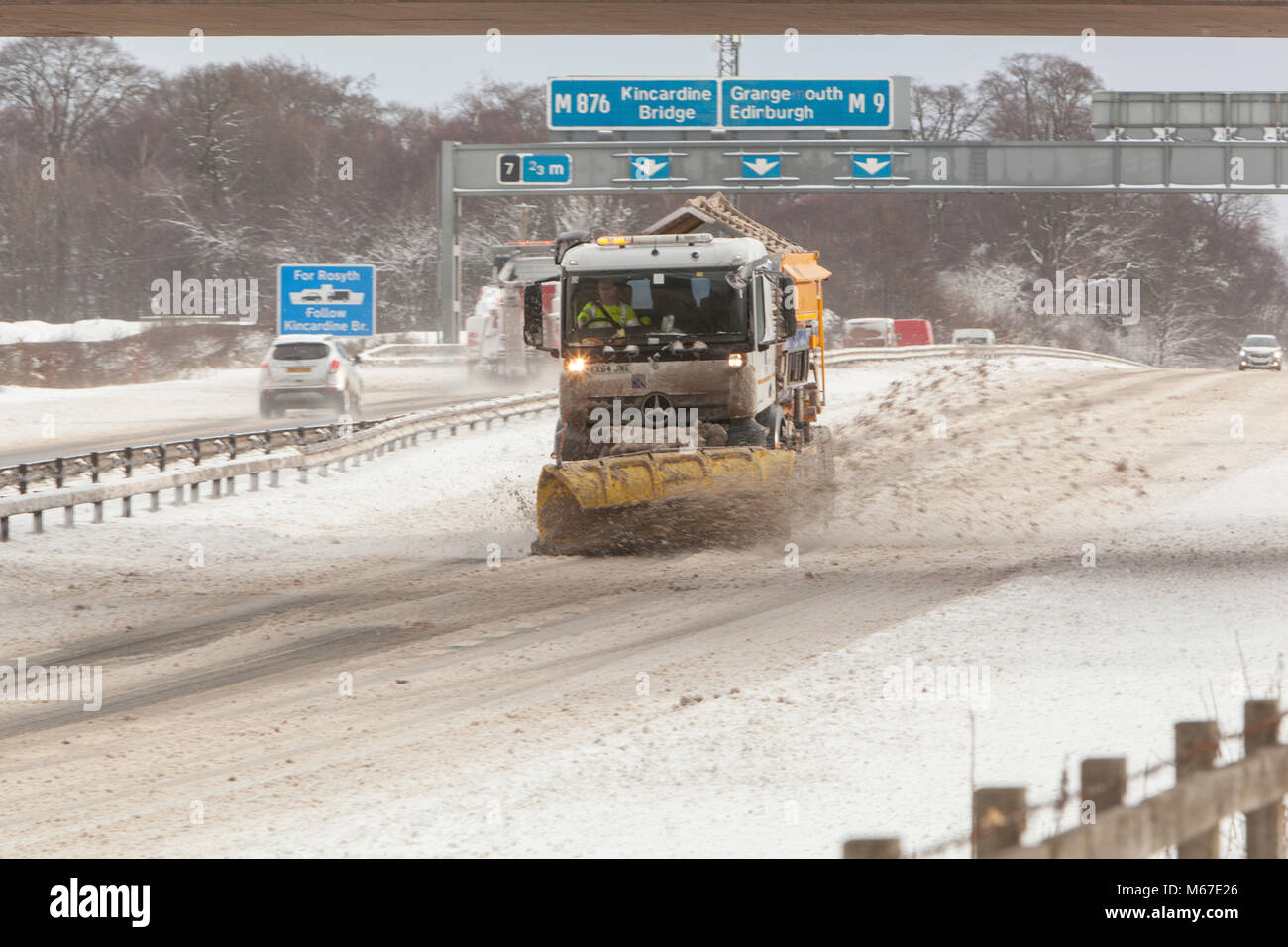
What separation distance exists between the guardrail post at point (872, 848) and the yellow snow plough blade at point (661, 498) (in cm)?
962

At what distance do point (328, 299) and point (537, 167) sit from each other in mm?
18010

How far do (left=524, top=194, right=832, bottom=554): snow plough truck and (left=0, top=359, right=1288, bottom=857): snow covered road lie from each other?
0.46 meters

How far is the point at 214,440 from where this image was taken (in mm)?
19359

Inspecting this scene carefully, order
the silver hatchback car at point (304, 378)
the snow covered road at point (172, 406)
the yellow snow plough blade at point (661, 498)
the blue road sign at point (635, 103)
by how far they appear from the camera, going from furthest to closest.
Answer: the blue road sign at point (635, 103) → the silver hatchback car at point (304, 378) → the snow covered road at point (172, 406) → the yellow snow plough blade at point (661, 498)

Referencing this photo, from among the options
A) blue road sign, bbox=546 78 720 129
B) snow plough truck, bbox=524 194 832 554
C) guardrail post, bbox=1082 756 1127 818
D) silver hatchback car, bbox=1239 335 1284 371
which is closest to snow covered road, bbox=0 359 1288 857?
snow plough truck, bbox=524 194 832 554

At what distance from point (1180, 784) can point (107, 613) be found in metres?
9.43

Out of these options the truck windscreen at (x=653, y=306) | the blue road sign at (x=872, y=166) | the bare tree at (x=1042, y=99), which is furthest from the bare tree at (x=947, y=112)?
the truck windscreen at (x=653, y=306)

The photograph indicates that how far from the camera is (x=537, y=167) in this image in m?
40.2

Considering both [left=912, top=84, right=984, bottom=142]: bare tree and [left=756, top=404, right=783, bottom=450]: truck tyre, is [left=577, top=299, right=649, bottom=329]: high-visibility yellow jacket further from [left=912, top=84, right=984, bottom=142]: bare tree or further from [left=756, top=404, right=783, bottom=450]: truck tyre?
[left=912, top=84, right=984, bottom=142]: bare tree

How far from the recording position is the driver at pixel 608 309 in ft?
45.3

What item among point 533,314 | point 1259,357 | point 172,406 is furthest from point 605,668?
A: point 1259,357

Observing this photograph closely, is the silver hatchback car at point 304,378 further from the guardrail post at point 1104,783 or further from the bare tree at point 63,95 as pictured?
the bare tree at point 63,95
